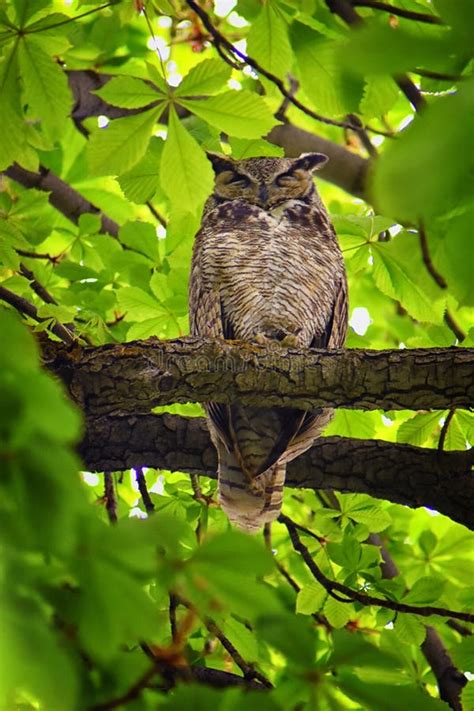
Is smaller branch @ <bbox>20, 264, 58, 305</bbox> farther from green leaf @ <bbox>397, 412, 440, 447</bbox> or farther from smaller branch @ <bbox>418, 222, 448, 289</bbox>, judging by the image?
smaller branch @ <bbox>418, 222, 448, 289</bbox>

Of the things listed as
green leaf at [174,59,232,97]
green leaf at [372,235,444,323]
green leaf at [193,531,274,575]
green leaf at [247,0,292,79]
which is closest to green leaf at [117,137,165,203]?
green leaf at [247,0,292,79]

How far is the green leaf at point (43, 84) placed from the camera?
1.95m

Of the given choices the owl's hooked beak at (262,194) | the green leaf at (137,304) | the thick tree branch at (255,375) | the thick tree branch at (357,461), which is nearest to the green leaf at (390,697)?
the thick tree branch at (255,375)

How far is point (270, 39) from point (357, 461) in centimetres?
112

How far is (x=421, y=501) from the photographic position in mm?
2373

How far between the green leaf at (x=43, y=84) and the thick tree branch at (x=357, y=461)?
0.80 meters

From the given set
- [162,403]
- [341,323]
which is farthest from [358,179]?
[162,403]

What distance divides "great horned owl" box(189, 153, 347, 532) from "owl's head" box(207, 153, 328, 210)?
0.49 feet

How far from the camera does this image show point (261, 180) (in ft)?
10.4

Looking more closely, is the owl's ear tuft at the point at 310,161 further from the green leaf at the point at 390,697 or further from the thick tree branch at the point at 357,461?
the green leaf at the point at 390,697

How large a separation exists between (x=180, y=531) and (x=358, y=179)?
118 inches

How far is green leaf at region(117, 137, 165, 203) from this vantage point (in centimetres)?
242

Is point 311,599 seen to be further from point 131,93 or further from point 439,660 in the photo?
point 131,93

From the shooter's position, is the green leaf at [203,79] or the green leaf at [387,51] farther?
the green leaf at [203,79]
